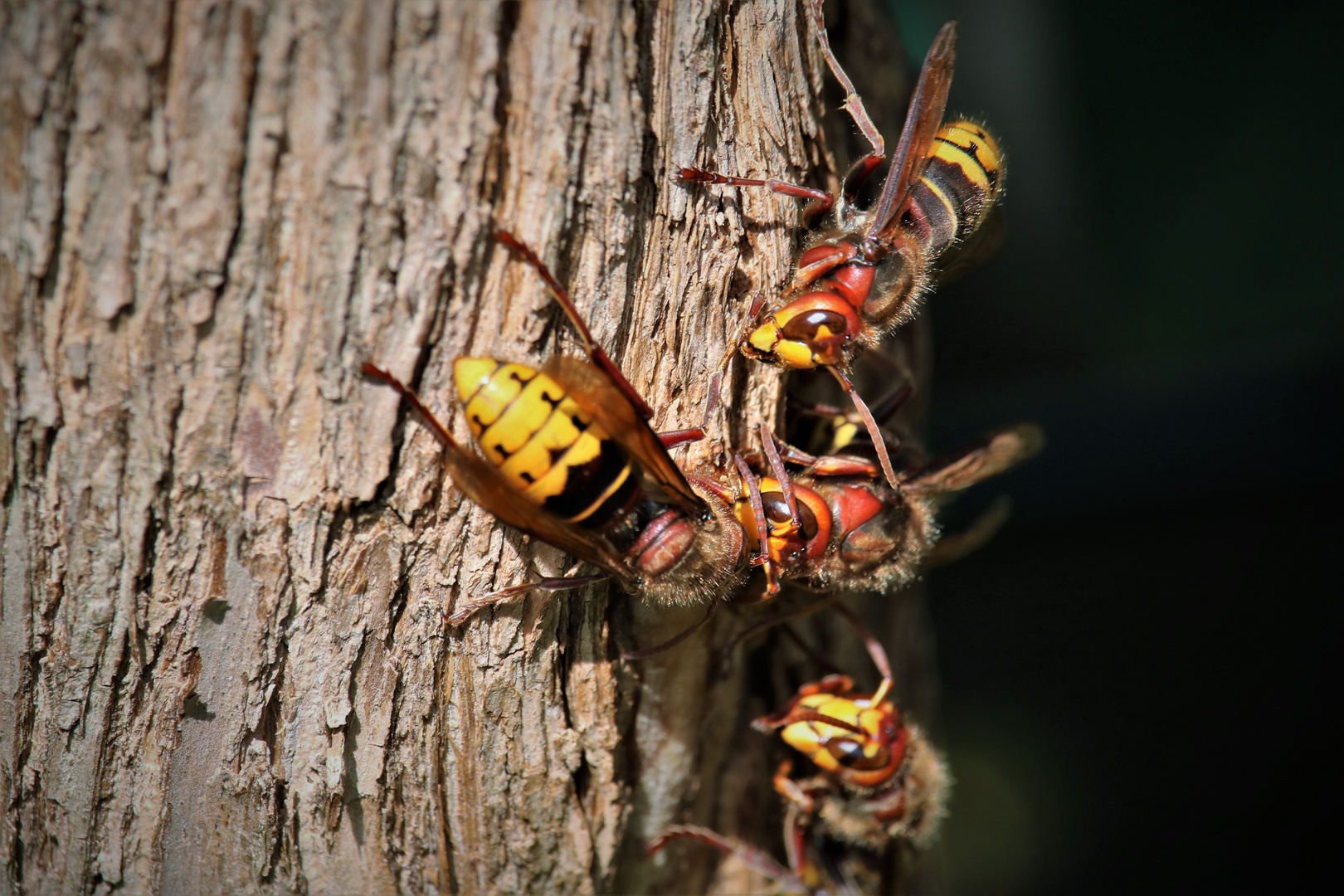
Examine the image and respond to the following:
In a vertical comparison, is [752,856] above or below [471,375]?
below

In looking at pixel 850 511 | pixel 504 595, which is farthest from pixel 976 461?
pixel 504 595

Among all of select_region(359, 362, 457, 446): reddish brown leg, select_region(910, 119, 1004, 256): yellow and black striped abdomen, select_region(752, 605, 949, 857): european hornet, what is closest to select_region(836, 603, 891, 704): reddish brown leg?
select_region(752, 605, 949, 857): european hornet

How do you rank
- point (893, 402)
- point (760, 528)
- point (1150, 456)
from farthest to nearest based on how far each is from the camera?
point (1150, 456)
point (893, 402)
point (760, 528)

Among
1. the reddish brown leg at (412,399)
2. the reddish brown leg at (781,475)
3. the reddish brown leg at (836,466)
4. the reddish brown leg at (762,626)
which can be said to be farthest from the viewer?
the reddish brown leg at (762,626)

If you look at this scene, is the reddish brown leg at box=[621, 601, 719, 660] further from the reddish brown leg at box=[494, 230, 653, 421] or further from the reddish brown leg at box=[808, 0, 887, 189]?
the reddish brown leg at box=[808, 0, 887, 189]

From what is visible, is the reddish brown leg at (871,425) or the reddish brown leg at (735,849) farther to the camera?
the reddish brown leg at (735,849)

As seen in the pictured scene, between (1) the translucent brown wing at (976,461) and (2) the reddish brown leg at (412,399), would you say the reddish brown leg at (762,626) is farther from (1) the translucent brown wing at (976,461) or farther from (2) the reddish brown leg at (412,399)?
(2) the reddish brown leg at (412,399)

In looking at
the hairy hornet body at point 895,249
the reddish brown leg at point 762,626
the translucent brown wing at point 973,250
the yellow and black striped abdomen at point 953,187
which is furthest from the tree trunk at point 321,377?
the translucent brown wing at point 973,250

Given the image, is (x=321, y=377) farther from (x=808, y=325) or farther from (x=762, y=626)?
(x=762, y=626)
